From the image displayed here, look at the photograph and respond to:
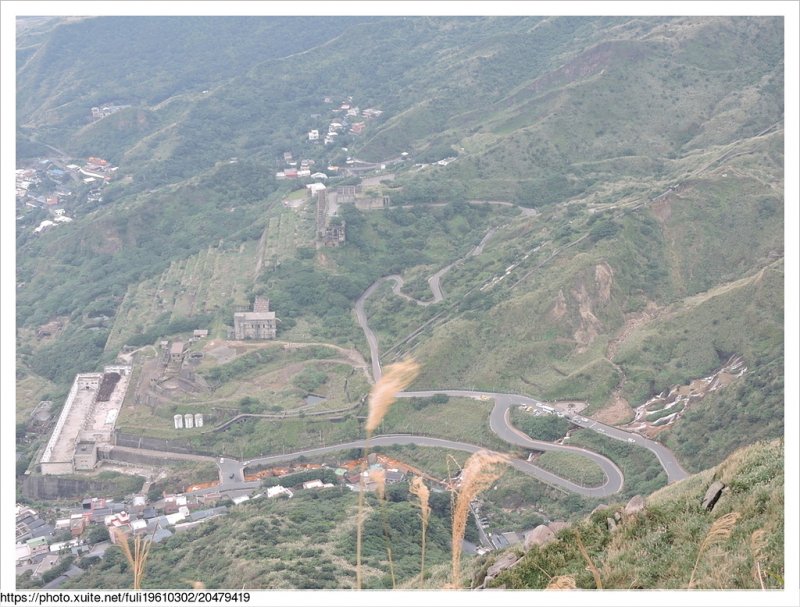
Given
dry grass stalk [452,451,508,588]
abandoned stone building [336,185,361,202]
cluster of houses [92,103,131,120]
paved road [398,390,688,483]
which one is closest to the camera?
dry grass stalk [452,451,508,588]

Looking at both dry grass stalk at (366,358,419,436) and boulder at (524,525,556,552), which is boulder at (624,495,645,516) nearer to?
boulder at (524,525,556,552)

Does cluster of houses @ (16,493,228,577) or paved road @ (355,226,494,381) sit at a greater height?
paved road @ (355,226,494,381)

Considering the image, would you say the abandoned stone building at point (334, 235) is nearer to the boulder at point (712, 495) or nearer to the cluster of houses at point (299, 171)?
the cluster of houses at point (299, 171)

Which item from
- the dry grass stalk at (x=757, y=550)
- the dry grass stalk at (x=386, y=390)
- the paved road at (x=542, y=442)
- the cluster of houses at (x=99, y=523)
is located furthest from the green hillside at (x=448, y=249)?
the dry grass stalk at (x=386, y=390)

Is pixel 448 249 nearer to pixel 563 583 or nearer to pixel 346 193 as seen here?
pixel 346 193

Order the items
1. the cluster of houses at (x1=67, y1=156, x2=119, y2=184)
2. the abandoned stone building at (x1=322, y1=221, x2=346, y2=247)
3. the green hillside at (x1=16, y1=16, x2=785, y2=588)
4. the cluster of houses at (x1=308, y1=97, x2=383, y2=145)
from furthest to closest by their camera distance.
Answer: the cluster of houses at (x1=308, y1=97, x2=383, y2=145) → the cluster of houses at (x1=67, y1=156, x2=119, y2=184) → the abandoned stone building at (x1=322, y1=221, x2=346, y2=247) → the green hillside at (x1=16, y1=16, x2=785, y2=588)

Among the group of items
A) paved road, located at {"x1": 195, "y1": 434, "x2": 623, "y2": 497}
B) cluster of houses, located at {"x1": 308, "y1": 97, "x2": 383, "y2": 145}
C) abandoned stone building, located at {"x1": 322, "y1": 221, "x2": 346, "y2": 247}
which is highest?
cluster of houses, located at {"x1": 308, "y1": 97, "x2": 383, "y2": 145}

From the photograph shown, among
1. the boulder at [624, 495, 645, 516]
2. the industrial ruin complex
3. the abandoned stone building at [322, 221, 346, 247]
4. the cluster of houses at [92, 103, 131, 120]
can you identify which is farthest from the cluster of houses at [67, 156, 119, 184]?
the boulder at [624, 495, 645, 516]
